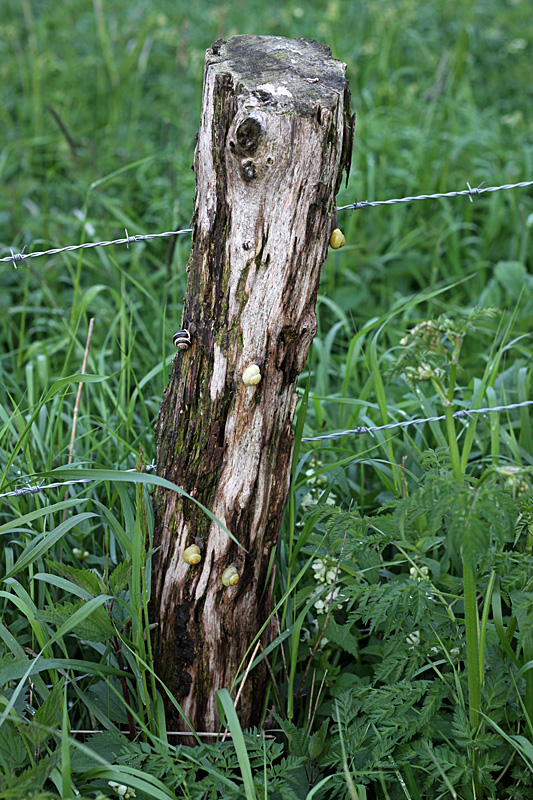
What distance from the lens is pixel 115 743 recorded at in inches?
52.1

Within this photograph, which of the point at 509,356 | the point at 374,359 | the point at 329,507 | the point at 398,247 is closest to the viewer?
the point at 329,507

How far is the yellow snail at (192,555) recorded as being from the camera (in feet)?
4.53

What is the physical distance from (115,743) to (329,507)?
632 mm

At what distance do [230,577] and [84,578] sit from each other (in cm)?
30

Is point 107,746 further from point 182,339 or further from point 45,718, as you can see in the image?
point 182,339

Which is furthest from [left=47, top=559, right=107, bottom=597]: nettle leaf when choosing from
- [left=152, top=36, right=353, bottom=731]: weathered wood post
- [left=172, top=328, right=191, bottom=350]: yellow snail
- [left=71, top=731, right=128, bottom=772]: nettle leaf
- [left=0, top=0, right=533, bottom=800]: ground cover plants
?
[left=172, top=328, right=191, bottom=350]: yellow snail

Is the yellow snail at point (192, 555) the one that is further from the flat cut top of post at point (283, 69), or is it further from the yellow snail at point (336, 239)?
the flat cut top of post at point (283, 69)

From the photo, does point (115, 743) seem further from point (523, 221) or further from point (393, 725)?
point (523, 221)

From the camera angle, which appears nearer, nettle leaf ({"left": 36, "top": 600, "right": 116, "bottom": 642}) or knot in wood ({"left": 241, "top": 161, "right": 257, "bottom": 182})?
knot in wood ({"left": 241, "top": 161, "right": 257, "bottom": 182})

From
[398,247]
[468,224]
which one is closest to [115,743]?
[398,247]

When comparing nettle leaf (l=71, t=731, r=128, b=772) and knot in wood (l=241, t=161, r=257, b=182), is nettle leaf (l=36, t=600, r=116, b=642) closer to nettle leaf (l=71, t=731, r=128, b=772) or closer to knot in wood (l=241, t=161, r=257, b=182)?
nettle leaf (l=71, t=731, r=128, b=772)

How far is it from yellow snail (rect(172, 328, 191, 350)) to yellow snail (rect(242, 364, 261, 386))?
146mm

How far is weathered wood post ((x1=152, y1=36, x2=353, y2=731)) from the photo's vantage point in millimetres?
1228

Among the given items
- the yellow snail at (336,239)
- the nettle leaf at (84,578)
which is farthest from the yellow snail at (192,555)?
the yellow snail at (336,239)
